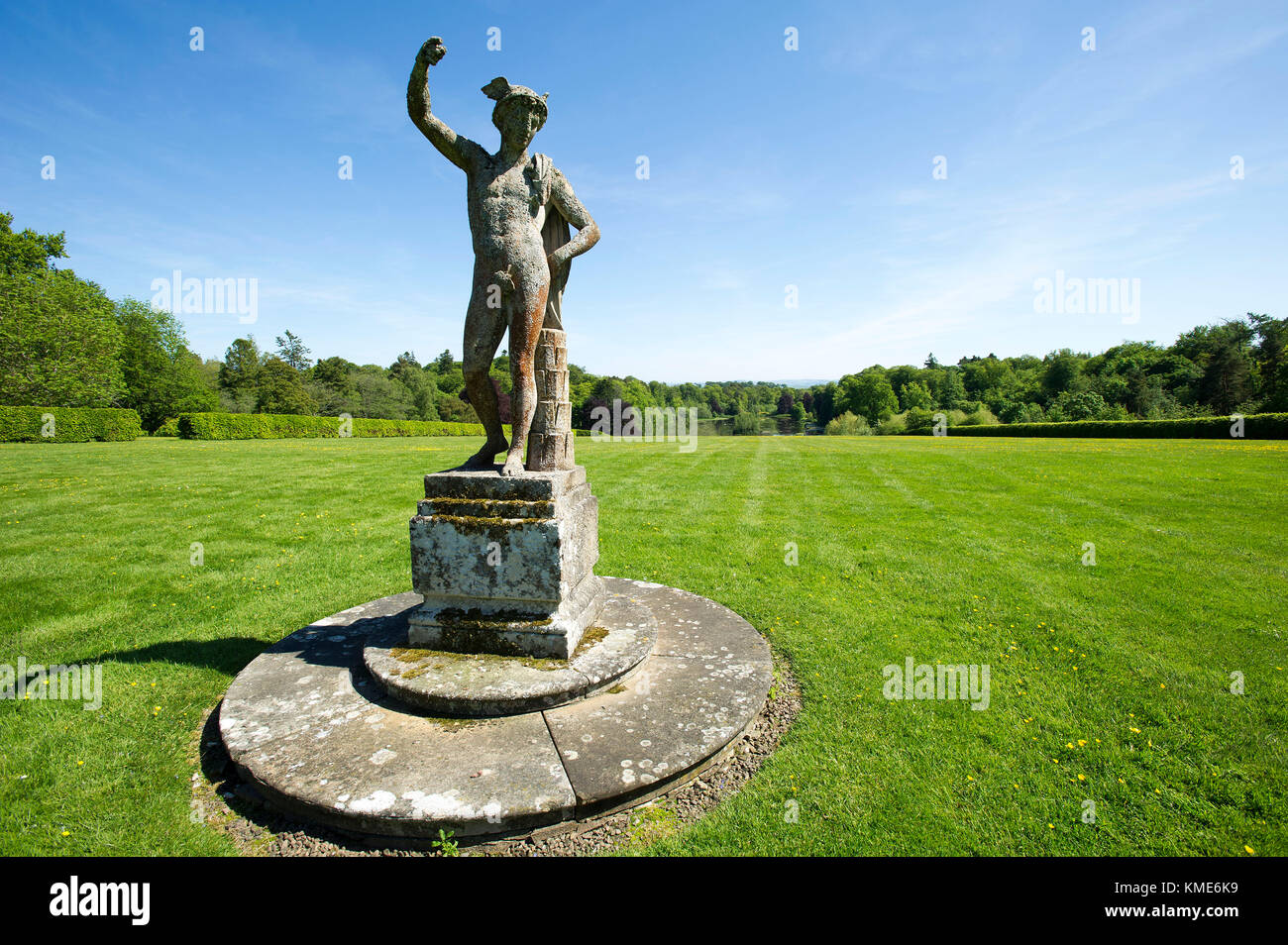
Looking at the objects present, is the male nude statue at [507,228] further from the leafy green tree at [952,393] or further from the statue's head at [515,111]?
the leafy green tree at [952,393]

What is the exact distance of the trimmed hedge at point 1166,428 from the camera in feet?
86.1

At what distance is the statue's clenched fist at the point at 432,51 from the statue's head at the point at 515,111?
1.32 feet

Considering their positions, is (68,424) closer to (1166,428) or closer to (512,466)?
(512,466)

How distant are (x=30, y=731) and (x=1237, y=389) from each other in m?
59.9

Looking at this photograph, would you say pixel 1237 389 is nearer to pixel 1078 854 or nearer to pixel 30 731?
pixel 1078 854

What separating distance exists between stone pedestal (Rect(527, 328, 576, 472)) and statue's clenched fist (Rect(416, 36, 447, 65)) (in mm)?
1914

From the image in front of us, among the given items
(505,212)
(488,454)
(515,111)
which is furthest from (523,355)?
(515,111)

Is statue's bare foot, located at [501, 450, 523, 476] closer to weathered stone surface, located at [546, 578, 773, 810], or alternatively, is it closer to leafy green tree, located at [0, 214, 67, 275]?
weathered stone surface, located at [546, 578, 773, 810]

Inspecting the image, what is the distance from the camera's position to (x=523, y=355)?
13.3 ft

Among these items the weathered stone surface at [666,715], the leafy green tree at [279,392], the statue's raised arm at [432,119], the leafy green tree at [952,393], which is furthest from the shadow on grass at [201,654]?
the leafy green tree at [952,393]

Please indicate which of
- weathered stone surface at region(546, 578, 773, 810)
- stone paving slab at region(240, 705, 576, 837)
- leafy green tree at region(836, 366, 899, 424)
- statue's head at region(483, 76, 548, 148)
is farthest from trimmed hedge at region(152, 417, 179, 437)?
leafy green tree at region(836, 366, 899, 424)

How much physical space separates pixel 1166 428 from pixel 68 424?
2241 inches

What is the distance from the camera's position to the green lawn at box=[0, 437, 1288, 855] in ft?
9.11

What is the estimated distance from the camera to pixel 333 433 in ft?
129
